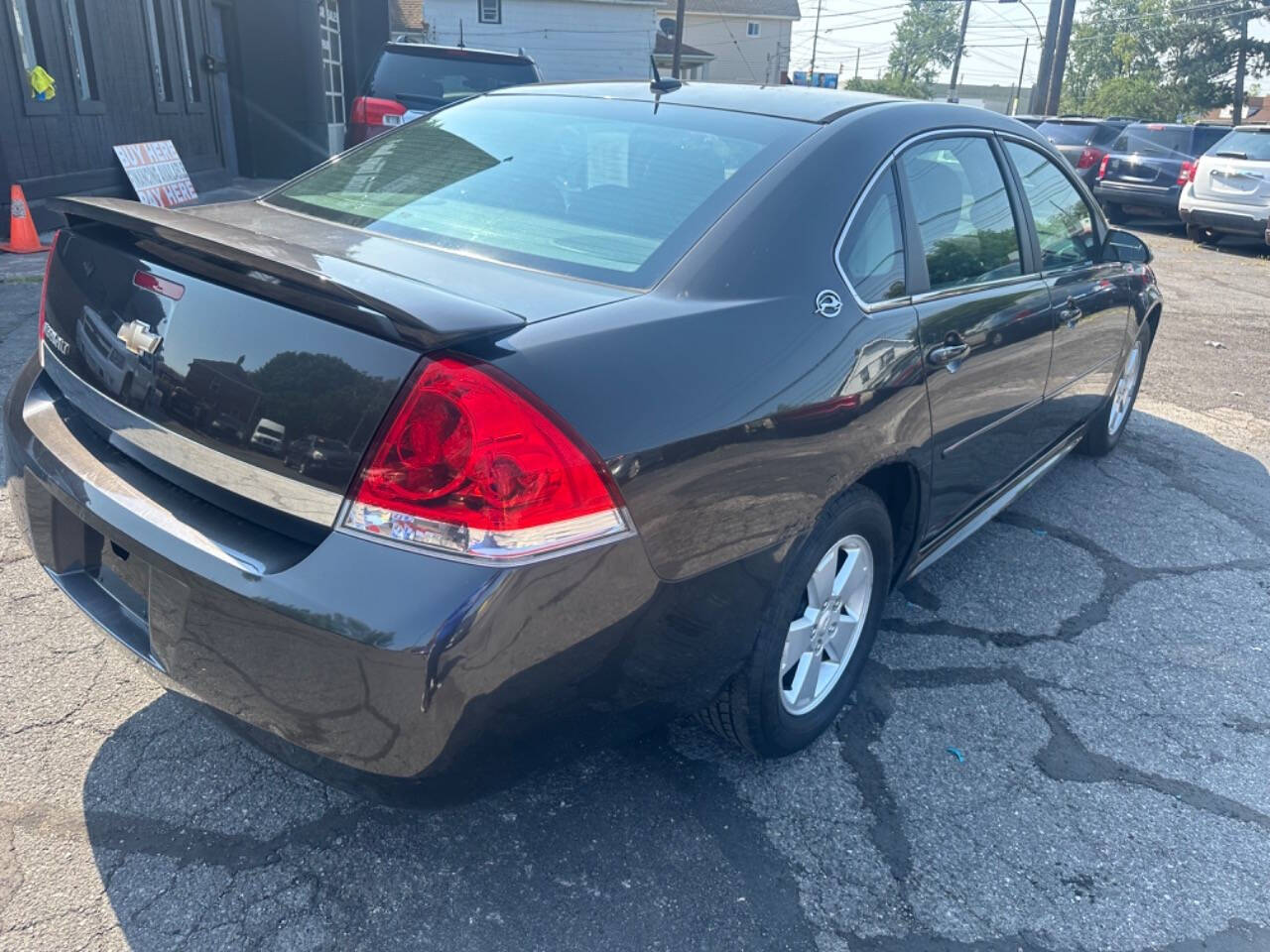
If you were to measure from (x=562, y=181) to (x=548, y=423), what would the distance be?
115 centimetres

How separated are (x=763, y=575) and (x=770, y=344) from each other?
517mm

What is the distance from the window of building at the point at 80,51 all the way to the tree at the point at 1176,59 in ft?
156

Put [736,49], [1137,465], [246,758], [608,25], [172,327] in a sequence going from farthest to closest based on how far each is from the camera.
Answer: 1. [736,49]
2. [608,25]
3. [1137,465]
4. [246,758]
5. [172,327]

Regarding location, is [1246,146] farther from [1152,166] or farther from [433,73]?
[433,73]

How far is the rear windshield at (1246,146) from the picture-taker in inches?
508

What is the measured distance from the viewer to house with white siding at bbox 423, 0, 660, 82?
1495 inches

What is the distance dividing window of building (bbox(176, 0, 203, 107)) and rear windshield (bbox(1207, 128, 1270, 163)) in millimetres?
13292

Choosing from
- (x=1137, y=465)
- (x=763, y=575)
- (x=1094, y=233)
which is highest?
(x=1094, y=233)

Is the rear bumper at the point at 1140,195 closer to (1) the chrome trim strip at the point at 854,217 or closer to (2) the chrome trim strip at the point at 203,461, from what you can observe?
(1) the chrome trim strip at the point at 854,217

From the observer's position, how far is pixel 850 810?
2580 millimetres

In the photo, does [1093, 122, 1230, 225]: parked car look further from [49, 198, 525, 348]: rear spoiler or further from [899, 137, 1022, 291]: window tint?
[49, 198, 525, 348]: rear spoiler

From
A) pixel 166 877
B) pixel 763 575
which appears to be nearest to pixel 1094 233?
pixel 763 575

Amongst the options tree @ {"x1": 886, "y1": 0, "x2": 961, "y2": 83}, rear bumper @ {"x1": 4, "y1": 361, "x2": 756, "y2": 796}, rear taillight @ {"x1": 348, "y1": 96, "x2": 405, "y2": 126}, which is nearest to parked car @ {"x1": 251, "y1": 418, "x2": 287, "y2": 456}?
rear bumper @ {"x1": 4, "y1": 361, "x2": 756, "y2": 796}

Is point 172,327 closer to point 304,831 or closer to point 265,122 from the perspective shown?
point 304,831
